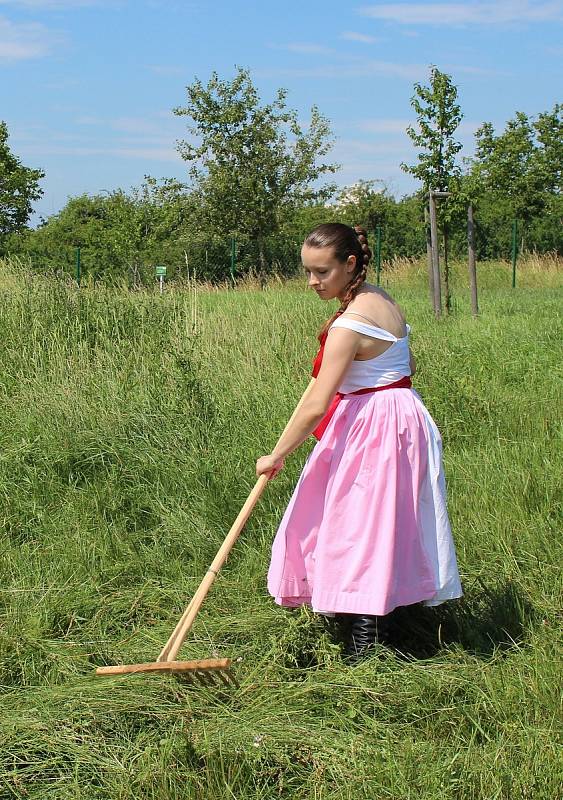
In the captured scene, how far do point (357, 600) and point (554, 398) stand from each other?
11.9ft

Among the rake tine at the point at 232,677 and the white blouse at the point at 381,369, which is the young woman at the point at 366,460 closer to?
the white blouse at the point at 381,369

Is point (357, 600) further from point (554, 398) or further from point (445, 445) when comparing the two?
point (554, 398)

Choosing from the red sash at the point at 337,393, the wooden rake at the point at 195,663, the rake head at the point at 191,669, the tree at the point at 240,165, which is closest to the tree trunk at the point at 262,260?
the tree at the point at 240,165

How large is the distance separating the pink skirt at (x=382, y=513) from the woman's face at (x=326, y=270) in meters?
0.39

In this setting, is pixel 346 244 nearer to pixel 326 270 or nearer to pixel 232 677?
pixel 326 270

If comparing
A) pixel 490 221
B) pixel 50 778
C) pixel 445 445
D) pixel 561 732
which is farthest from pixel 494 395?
pixel 490 221

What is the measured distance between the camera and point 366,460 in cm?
330

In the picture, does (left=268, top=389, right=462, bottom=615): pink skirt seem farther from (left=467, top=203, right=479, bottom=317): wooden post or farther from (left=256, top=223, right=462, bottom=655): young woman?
(left=467, top=203, right=479, bottom=317): wooden post

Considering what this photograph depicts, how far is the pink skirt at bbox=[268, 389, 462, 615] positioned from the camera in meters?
3.26

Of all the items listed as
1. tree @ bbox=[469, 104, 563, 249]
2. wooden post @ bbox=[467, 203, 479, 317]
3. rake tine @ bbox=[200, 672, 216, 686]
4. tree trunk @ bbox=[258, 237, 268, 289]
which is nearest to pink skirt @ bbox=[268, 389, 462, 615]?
rake tine @ bbox=[200, 672, 216, 686]

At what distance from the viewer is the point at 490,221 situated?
2489 cm

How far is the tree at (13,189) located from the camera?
90.6ft

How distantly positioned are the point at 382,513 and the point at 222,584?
3.76ft

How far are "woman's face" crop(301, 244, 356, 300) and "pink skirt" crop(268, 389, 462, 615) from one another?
1.27 feet
